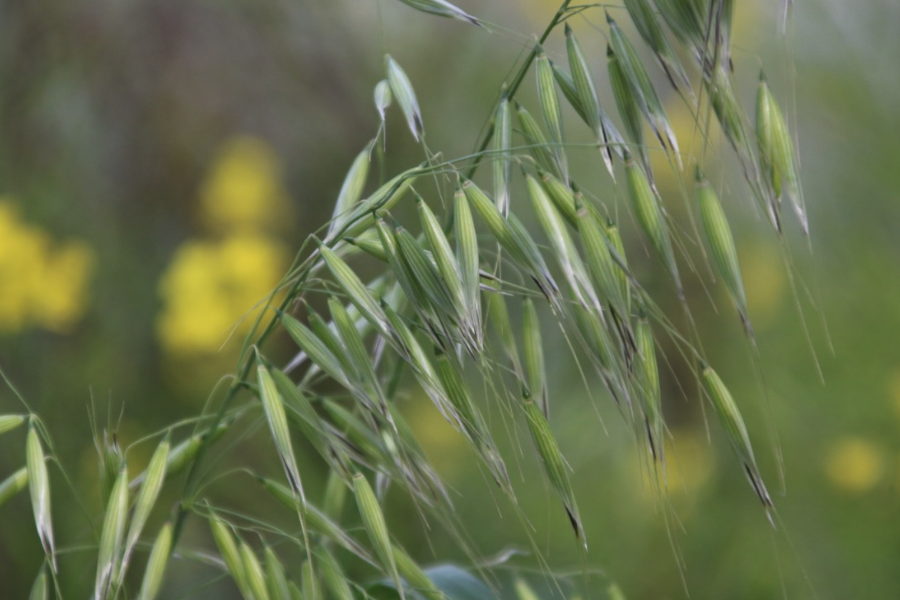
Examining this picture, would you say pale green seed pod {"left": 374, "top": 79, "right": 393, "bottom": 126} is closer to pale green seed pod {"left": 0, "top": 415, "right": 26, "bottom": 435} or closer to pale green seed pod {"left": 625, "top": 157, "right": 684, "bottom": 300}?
pale green seed pod {"left": 625, "top": 157, "right": 684, "bottom": 300}

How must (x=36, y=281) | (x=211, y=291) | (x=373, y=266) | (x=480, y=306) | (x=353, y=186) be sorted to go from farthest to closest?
(x=373, y=266) < (x=211, y=291) < (x=36, y=281) < (x=353, y=186) < (x=480, y=306)

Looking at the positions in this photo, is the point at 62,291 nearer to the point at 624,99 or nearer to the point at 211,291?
the point at 211,291

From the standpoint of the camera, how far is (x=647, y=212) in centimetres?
Answer: 40

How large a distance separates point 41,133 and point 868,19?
1367 mm

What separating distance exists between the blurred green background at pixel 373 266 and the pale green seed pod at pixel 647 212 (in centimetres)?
35

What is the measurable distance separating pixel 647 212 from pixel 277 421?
0.67ft

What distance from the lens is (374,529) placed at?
39cm

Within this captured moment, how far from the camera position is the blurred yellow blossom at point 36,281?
3.00 feet

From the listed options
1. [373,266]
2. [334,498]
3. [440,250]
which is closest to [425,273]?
[440,250]

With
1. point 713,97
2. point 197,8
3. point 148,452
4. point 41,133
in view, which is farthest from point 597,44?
point 713,97

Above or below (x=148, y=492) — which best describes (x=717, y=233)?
above

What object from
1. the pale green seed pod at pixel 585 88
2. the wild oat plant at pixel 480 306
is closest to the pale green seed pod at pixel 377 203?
the wild oat plant at pixel 480 306

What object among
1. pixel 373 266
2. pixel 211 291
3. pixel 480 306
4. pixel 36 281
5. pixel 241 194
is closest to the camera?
pixel 480 306

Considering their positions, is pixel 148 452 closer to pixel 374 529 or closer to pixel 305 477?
pixel 305 477
